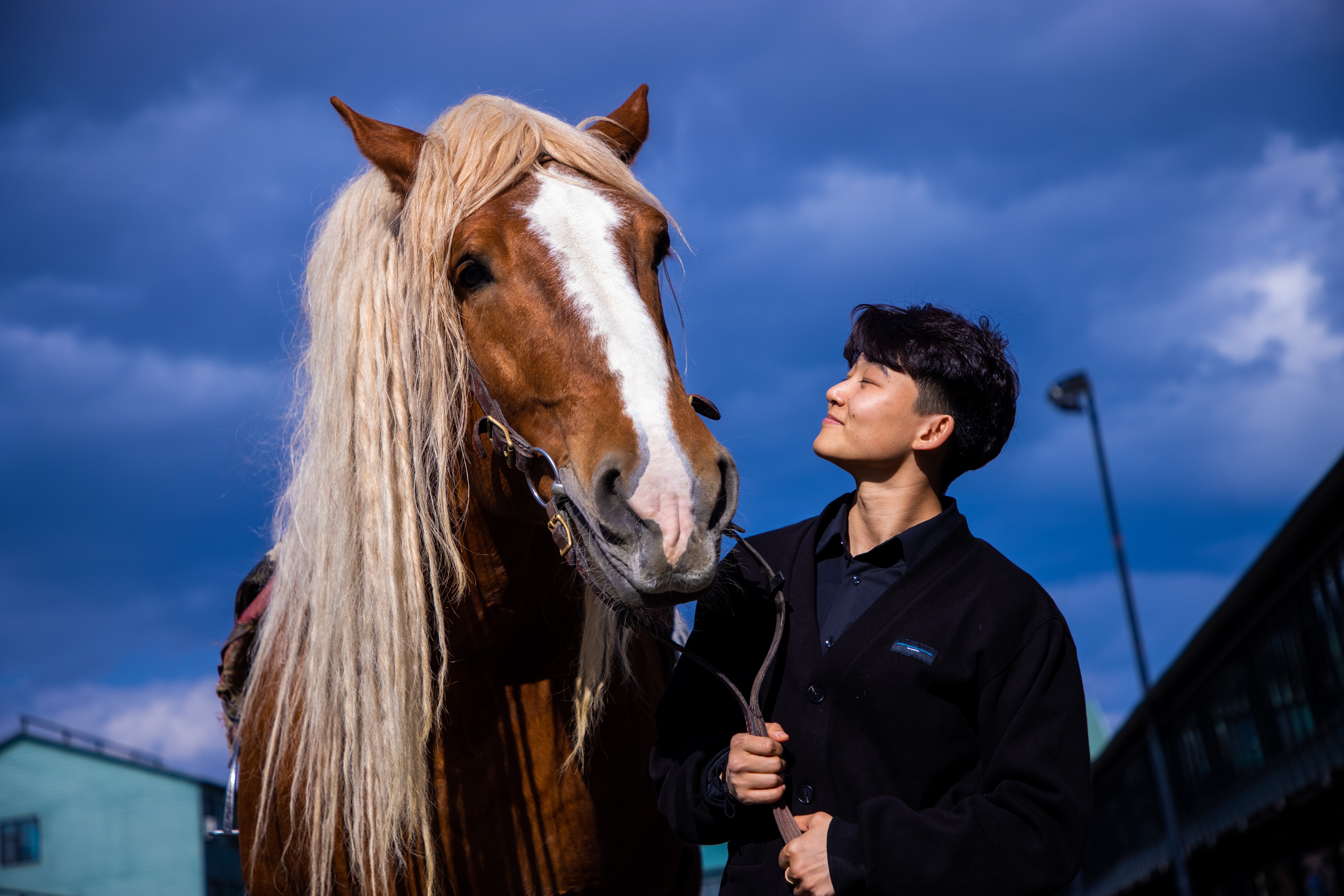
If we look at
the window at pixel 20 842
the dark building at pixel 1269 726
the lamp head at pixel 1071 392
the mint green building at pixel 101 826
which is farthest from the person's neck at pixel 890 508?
the window at pixel 20 842

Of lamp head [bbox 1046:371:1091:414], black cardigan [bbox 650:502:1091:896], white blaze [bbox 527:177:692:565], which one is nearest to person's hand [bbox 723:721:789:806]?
black cardigan [bbox 650:502:1091:896]

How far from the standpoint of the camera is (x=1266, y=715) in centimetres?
1172

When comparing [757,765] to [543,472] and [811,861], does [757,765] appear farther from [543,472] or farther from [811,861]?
[543,472]

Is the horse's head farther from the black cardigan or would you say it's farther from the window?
the window

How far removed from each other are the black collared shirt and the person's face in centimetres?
15

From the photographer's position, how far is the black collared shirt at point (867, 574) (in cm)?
202

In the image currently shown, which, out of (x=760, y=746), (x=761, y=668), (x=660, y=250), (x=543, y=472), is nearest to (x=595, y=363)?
(x=543, y=472)

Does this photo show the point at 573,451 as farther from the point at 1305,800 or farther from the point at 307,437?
the point at 1305,800

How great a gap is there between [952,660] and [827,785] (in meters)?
0.33

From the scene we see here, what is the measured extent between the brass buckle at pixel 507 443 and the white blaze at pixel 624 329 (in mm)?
300

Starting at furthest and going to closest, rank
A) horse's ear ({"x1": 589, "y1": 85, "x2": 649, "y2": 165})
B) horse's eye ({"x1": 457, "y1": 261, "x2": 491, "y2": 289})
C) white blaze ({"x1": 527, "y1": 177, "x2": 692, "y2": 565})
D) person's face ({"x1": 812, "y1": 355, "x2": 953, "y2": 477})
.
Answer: horse's ear ({"x1": 589, "y1": 85, "x2": 649, "y2": 165})
horse's eye ({"x1": 457, "y1": 261, "x2": 491, "y2": 289})
person's face ({"x1": 812, "y1": 355, "x2": 953, "y2": 477})
white blaze ({"x1": 527, "y1": 177, "x2": 692, "y2": 565})

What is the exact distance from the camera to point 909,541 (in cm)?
203

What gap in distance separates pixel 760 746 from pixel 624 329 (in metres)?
0.83

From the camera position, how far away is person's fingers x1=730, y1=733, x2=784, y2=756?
5.86ft
